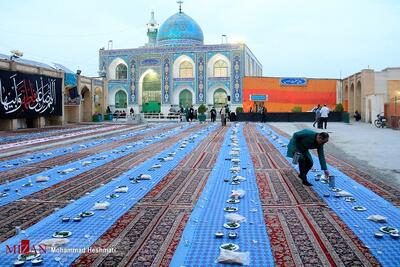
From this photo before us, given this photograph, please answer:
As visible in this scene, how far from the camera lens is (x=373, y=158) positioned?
8.23 meters

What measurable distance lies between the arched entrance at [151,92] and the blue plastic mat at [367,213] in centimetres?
3149

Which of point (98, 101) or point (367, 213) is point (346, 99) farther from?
point (367, 213)

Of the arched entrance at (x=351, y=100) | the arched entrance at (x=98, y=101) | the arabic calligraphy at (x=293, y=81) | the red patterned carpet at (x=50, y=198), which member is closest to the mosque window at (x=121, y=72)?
the arched entrance at (x=98, y=101)

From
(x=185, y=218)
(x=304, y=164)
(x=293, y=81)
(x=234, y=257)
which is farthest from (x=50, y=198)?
(x=293, y=81)

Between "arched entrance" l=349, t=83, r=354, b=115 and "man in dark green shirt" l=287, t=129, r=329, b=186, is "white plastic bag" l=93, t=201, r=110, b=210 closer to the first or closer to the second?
"man in dark green shirt" l=287, t=129, r=329, b=186

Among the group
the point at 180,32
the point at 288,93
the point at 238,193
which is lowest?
the point at 238,193

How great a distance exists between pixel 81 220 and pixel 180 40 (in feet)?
115

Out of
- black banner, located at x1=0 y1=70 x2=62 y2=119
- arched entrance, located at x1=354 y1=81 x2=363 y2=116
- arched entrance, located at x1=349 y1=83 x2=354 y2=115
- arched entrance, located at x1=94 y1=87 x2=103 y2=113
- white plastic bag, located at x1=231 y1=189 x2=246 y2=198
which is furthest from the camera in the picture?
arched entrance, located at x1=94 y1=87 x2=103 y2=113

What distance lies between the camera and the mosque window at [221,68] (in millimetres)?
35281

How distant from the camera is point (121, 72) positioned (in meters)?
38.1

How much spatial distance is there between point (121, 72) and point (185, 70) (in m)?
6.44

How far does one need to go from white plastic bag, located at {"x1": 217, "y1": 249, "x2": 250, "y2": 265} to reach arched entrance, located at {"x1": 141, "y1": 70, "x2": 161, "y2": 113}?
3405cm

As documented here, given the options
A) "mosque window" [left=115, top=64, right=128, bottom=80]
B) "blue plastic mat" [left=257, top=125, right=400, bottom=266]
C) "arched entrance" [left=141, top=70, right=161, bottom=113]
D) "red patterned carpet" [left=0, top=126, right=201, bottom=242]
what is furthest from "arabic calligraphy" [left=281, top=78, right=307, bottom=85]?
"blue plastic mat" [left=257, top=125, right=400, bottom=266]

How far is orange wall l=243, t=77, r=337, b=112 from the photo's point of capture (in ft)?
101
